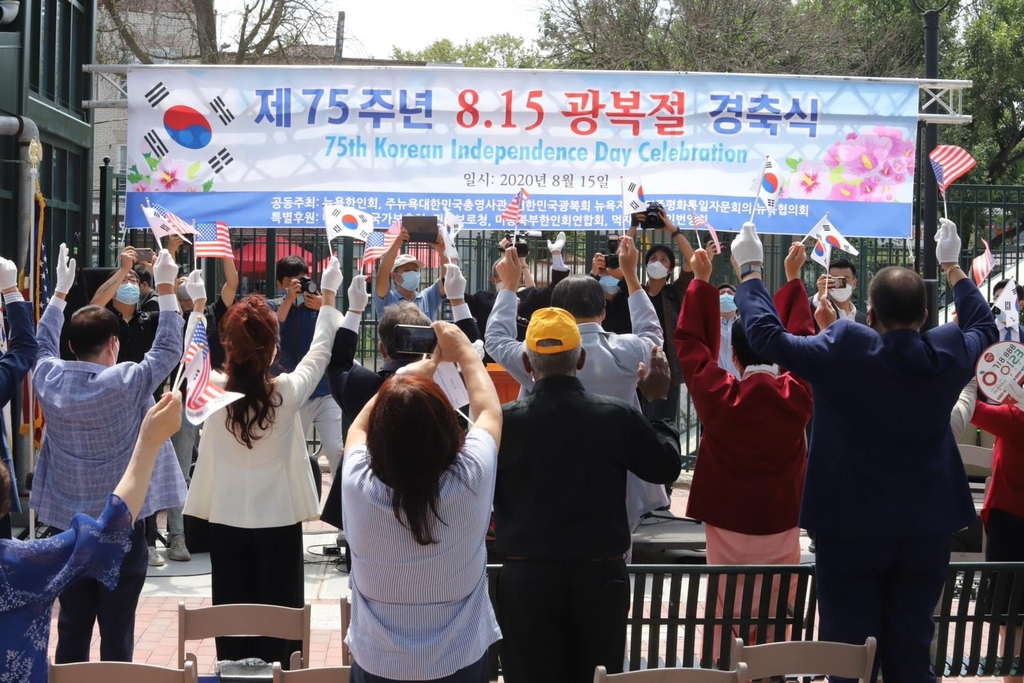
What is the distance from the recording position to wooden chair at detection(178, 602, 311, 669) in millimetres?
4055

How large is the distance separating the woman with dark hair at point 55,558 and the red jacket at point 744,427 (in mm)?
2317

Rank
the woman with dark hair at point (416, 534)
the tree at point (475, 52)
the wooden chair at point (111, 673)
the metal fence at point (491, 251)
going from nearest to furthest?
1. the woman with dark hair at point (416, 534)
2. the wooden chair at point (111, 673)
3. the metal fence at point (491, 251)
4. the tree at point (475, 52)

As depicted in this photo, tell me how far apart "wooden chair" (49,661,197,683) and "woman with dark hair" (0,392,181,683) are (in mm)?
275

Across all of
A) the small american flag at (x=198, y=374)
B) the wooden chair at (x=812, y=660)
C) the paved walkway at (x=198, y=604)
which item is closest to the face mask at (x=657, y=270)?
the paved walkway at (x=198, y=604)

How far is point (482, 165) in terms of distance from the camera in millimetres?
9617

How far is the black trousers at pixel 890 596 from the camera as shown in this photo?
4266 millimetres

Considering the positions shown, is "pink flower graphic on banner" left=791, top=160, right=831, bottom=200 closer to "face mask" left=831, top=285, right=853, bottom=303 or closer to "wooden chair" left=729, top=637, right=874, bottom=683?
"face mask" left=831, top=285, right=853, bottom=303

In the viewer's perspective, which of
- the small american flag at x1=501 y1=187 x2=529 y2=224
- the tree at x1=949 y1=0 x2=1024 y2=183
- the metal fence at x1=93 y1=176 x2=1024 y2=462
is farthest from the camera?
the tree at x1=949 y1=0 x2=1024 y2=183

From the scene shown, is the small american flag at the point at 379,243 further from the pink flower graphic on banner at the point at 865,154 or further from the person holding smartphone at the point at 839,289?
the pink flower graphic on banner at the point at 865,154

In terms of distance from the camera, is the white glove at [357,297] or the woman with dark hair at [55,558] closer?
the woman with dark hair at [55,558]

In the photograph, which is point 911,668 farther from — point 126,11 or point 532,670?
point 126,11

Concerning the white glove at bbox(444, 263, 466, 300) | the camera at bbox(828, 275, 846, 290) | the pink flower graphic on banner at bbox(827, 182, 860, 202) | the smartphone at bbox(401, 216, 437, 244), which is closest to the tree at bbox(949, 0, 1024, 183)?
the pink flower graphic on banner at bbox(827, 182, 860, 202)

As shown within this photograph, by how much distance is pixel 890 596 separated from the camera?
14.2 ft

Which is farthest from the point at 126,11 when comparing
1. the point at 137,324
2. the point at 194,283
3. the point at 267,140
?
the point at 194,283
